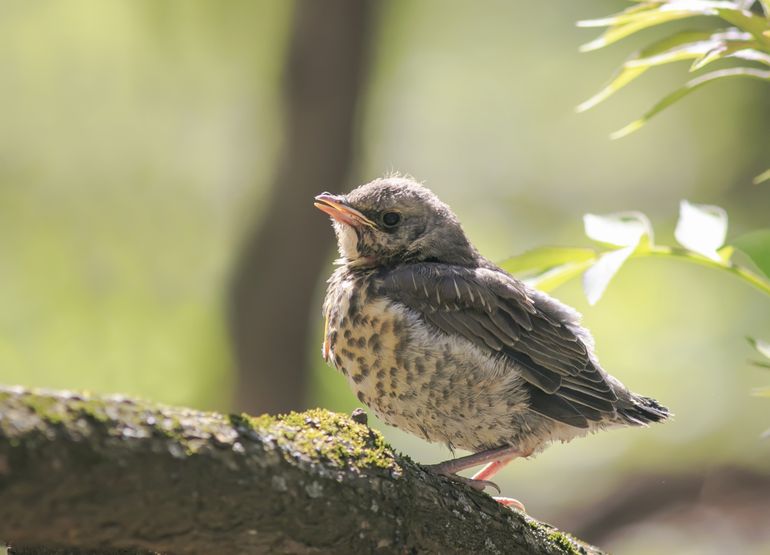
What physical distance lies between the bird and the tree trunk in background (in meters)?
3.33

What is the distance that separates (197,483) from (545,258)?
144 cm

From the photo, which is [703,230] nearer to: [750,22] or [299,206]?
[750,22]

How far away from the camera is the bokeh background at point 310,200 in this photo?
684 centimetres

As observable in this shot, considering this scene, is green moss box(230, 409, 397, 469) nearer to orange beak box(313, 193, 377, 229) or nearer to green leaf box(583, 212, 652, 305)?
green leaf box(583, 212, 652, 305)

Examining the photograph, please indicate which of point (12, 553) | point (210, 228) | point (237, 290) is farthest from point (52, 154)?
point (12, 553)

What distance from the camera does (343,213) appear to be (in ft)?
11.4

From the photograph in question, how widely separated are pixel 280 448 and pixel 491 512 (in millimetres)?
801

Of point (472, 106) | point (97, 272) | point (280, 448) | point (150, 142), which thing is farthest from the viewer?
point (472, 106)

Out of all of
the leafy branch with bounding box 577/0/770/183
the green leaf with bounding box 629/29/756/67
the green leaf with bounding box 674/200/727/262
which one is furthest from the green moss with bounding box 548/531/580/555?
the green leaf with bounding box 629/29/756/67

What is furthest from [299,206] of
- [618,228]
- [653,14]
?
[653,14]

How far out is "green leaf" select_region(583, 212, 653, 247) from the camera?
102 inches

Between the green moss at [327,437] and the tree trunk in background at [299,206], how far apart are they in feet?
15.4

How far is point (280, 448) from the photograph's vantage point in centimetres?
181

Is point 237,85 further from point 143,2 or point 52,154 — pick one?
point 52,154
